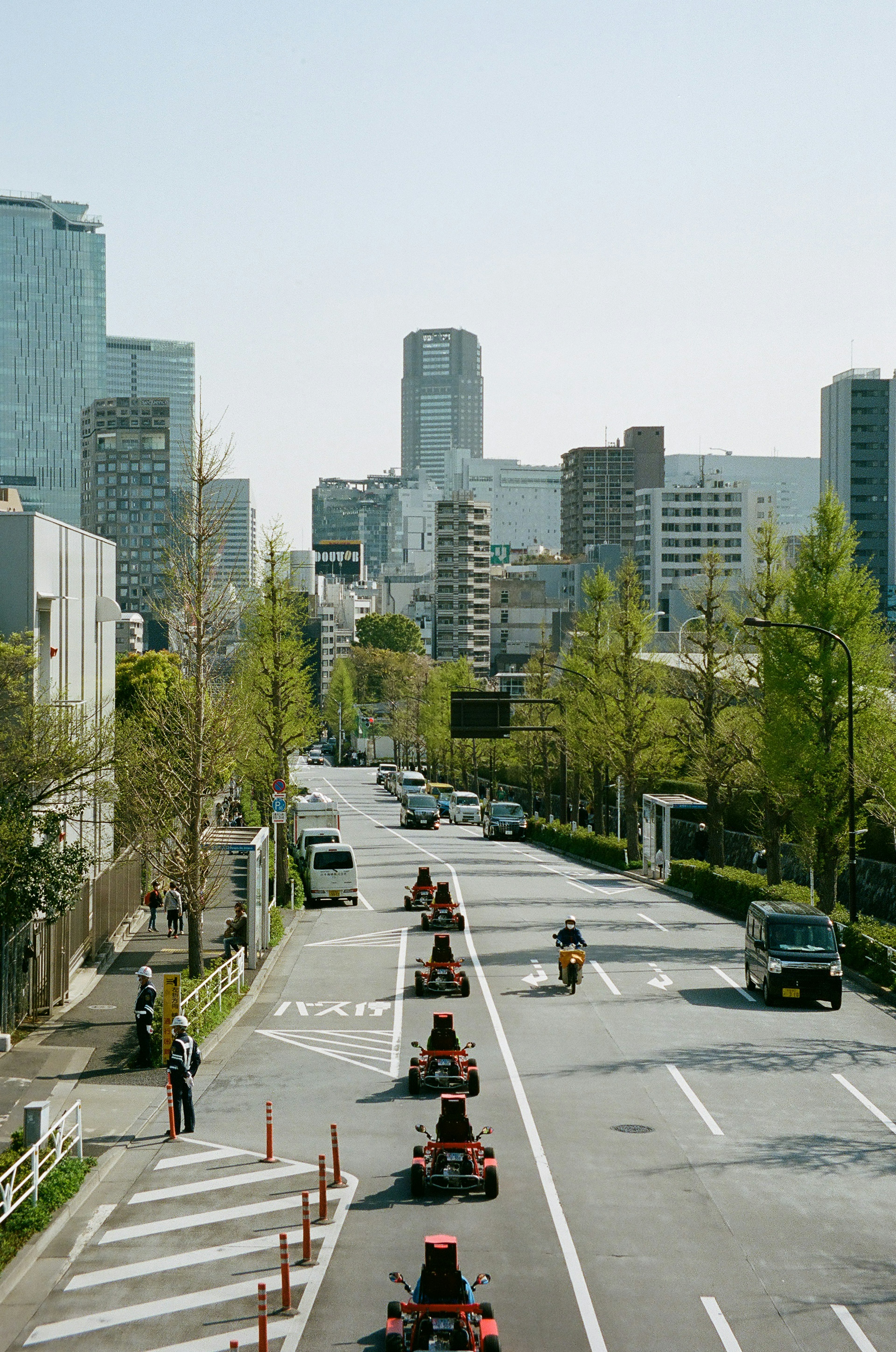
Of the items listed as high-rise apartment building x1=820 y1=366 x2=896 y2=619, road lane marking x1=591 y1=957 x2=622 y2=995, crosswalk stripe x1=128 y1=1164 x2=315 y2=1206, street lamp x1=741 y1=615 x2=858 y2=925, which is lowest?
road lane marking x1=591 y1=957 x2=622 y2=995

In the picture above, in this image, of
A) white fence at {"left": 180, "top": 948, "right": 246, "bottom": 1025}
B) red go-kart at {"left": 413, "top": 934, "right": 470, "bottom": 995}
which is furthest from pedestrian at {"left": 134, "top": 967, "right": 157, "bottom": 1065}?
red go-kart at {"left": 413, "top": 934, "right": 470, "bottom": 995}

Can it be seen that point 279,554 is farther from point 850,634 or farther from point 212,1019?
point 212,1019

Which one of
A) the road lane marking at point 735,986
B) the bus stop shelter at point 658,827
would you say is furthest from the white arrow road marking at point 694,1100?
the bus stop shelter at point 658,827

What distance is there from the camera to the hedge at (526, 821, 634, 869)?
6012 centimetres

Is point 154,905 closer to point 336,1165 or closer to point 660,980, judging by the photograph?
point 660,980

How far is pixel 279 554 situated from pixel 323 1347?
37478 mm

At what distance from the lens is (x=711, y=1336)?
12438 millimetres

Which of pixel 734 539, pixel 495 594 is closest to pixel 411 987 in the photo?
pixel 495 594

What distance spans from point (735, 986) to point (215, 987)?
11354 millimetres

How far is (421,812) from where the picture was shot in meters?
84.2

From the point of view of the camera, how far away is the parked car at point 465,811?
9112 centimetres

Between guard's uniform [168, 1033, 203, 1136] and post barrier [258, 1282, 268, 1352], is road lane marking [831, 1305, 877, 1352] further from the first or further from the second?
guard's uniform [168, 1033, 203, 1136]

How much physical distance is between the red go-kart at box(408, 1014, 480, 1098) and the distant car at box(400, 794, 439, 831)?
62366 mm

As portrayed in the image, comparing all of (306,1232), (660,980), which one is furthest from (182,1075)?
(660,980)
